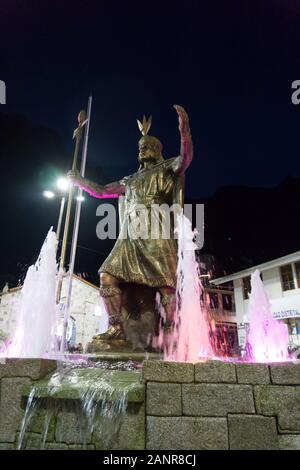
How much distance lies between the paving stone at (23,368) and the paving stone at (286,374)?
2.07 metres

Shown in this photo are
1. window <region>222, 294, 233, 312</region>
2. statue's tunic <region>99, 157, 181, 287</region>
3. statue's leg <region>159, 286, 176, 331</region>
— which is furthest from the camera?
window <region>222, 294, 233, 312</region>

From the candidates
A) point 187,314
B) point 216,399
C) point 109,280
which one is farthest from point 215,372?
point 109,280

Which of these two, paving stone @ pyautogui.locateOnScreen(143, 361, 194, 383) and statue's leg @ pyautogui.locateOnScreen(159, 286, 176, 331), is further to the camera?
statue's leg @ pyautogui.locateOnScreen(159, 286, 176, 331)

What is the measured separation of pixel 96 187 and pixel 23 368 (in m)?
3.76

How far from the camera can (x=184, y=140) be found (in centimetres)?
506

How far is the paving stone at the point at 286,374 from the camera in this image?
101 inches

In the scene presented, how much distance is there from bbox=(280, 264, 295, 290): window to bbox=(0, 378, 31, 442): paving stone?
1897 cm

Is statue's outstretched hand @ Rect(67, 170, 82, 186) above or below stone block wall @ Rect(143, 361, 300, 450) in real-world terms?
above

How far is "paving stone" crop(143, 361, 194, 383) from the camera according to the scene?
8.67 ft

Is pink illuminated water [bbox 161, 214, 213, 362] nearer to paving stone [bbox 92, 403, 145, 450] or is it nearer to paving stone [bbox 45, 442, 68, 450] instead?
paving stone [bbox 92, 403, 145, 450]

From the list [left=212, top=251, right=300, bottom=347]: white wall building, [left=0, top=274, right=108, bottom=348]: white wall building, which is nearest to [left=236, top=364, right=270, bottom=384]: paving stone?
[left=212, top=251, right=300, bottom=347]: white wall building

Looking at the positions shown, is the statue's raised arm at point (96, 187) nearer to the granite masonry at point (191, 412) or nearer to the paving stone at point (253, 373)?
the granite masonry at point (191, 412)

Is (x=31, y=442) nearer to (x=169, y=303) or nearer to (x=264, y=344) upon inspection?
(x=169, y=303)
